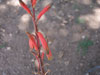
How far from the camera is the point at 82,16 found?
284cm

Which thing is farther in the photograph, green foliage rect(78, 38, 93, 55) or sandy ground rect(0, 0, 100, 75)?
green foliage rect(78, 38, 93, 55)

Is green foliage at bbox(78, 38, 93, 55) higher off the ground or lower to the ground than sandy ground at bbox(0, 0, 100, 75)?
lower

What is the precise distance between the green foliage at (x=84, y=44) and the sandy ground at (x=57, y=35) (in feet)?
0.17

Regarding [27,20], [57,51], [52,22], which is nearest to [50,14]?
[52,22]

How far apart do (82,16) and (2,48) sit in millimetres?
1520

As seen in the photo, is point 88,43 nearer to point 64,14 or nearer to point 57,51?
point 57,51

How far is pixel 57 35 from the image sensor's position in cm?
258

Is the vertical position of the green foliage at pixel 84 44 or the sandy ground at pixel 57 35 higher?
the sandy ground at pixel 57 35

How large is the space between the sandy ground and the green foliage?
0.05m

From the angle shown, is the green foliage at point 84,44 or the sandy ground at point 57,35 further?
the green foliage at point 84,44

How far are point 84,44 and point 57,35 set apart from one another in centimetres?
47

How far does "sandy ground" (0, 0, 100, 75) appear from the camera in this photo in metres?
2.23

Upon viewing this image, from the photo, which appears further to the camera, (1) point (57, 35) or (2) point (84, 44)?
(1) point (57, 35)

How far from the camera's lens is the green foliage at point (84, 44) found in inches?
93.5
